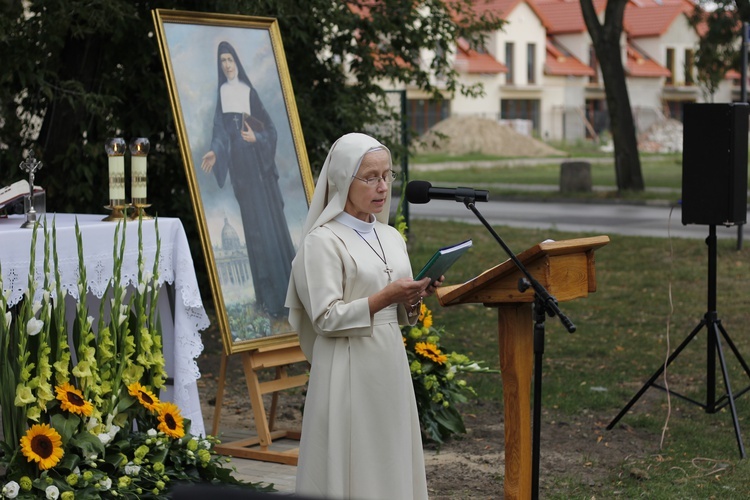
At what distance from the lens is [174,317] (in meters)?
6.61

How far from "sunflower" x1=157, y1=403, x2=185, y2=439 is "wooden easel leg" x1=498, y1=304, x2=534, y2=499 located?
5.37 ft

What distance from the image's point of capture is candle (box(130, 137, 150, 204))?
6.68m

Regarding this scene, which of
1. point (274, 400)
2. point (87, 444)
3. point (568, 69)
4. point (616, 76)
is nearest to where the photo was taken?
point (87, 444)

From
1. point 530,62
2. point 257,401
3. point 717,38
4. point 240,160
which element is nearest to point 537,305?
point 257,401

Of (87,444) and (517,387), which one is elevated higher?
(517,387)

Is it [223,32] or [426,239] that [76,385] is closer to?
[223,32]

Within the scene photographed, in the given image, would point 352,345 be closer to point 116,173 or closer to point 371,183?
point 371,183

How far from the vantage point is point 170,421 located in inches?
238

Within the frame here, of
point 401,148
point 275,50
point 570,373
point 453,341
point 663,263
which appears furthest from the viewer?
point 663,263

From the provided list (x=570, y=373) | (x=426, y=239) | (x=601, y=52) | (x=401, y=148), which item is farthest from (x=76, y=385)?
(x=601, y=52)

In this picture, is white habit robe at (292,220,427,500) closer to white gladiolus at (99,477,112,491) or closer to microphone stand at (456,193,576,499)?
microphone stand at (456,193,576,499)

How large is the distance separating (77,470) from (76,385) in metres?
0.52

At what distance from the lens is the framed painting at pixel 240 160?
23.2 feet

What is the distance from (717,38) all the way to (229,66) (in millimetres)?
24746
